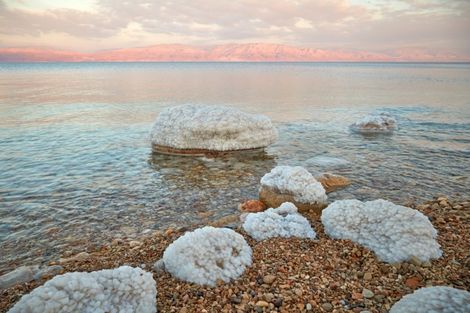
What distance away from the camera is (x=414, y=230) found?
16.6 ft

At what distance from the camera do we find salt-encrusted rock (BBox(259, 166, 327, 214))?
704cm

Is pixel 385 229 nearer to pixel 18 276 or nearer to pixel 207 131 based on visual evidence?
pixel 18 276

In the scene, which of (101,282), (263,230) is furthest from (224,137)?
(101,282)

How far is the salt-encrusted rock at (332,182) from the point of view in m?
8.52

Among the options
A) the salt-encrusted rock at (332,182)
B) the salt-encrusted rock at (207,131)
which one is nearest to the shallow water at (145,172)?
the salt-encrusted rock at (332,182)

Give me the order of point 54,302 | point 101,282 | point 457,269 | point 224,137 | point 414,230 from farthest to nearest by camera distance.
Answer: point 224,137, point 414,230, point 457,269, point 101,282, point 54,302

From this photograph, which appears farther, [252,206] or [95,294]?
[252,206]

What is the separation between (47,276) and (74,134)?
1152 cm

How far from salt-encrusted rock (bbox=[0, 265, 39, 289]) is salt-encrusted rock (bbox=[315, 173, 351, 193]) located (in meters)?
6.60

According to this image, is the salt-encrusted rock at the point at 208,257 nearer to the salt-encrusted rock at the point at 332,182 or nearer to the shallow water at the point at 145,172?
the shallow water at the point at 145,172

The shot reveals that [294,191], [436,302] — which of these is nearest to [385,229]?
[436,302]

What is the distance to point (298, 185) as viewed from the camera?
7.12m

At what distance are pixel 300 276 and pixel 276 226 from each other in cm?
141

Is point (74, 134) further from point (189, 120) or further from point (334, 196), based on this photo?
point (334, 196)
